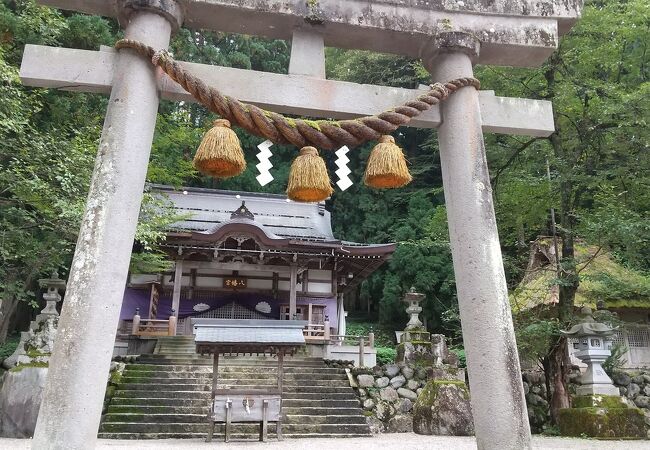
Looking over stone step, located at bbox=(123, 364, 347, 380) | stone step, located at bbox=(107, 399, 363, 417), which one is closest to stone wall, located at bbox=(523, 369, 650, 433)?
stone step, located at bbox=(107, 399, 363, 417)

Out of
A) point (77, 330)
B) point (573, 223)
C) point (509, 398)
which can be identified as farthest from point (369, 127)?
point (573, 223)

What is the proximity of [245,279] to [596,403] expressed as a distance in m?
10.6

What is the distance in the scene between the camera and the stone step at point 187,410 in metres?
8.54

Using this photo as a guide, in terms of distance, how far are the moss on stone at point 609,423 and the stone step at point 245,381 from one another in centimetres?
440

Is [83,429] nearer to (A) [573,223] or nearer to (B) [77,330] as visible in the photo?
(B) [77,330]

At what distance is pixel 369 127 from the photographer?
9.50ft

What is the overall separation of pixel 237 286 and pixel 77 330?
43.4 ft

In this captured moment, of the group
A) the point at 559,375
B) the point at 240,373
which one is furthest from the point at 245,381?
the point at 559,375

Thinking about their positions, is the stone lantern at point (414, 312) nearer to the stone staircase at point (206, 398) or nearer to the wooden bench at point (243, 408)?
the stone staircase at point (206, 398)

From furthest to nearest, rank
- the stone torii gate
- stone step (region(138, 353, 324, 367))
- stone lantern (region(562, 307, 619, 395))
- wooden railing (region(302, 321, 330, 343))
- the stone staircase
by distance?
1. wooden railing (region(302, 321, 330, 343))
2. stone step (region(138, 353, 324, 367))
3. the stone staircase
4. stone lantern (region(562, 307, 619, 395))
5. the stone torii gate

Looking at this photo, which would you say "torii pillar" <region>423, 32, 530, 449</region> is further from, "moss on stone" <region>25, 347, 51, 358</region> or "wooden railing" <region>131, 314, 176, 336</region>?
"wooden railing" <region>131, 314, 176, 336</region>

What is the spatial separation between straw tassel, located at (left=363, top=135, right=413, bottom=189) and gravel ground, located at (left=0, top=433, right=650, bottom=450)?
460cm

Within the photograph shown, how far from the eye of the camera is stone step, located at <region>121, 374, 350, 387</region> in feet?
31.5

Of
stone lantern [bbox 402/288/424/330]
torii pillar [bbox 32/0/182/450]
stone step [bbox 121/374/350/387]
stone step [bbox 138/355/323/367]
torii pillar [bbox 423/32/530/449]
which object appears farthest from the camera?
stone lantern [bbox 402/288/424/330]
